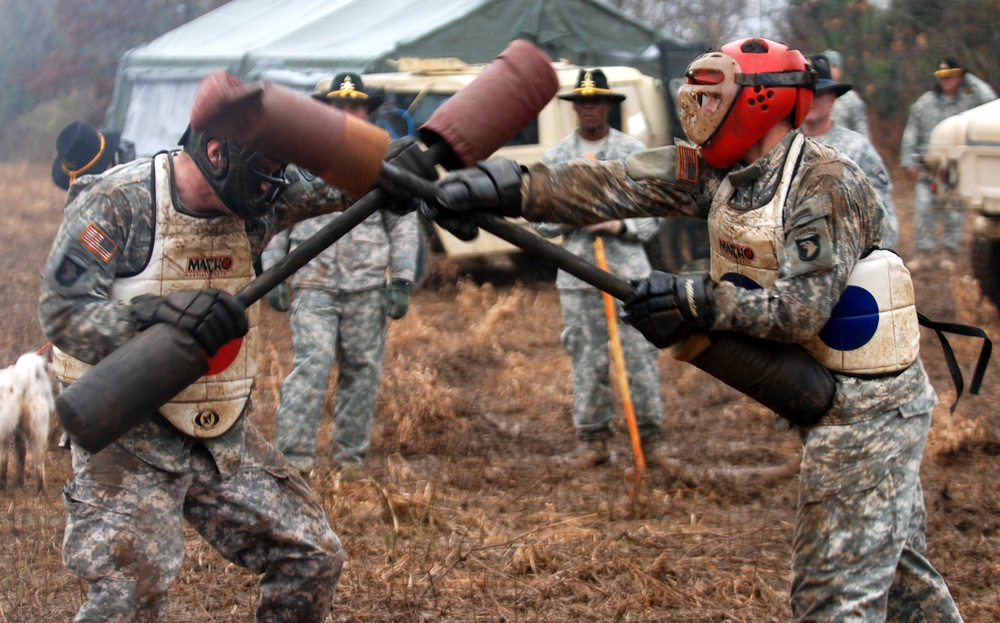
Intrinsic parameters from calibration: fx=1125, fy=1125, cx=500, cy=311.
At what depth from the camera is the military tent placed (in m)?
13.8

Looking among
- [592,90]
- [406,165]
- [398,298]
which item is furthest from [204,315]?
[592,90]

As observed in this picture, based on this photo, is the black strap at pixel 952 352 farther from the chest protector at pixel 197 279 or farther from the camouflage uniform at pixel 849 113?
the camouflage uniform at pixel 849 113

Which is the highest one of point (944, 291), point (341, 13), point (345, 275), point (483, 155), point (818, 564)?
point (483, 155)

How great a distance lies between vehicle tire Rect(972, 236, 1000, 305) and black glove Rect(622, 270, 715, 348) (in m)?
6.16

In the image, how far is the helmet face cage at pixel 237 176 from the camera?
3.29m

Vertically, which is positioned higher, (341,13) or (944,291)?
(341,13)

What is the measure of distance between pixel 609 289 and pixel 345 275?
3.06m

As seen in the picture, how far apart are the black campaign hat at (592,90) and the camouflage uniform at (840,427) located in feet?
10.3

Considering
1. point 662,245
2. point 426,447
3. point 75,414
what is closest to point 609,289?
point 75,414

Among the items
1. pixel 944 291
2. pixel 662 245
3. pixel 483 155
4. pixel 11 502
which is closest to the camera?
pixel 483 155

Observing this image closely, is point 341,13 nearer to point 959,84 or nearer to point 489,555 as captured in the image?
point 959,84

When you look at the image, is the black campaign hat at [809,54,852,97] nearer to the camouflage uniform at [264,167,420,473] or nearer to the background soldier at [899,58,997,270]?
the camouflage uniform at [264,167,420,473]

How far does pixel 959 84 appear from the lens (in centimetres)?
1048

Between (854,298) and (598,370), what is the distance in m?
3.35
